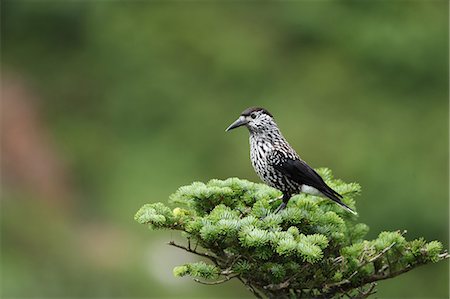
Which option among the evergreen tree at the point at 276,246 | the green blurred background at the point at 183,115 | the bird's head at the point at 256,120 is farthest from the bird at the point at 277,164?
the green blurred background at the point at 183,115

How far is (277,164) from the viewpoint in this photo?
4.12m

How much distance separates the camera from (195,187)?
367 cm

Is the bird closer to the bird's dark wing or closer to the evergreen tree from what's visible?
the bird's dark wing

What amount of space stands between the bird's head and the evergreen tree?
458 millimetres

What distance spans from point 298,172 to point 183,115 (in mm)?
5812

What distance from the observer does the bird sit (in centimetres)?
Answer: 396

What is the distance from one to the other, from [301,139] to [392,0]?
2494 millimetres

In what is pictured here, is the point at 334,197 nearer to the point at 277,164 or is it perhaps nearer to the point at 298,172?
the point at 298,172

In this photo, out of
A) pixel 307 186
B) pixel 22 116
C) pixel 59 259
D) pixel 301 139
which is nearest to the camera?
pixel 307 186

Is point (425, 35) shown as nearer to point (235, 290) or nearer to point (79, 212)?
point (235, 290)

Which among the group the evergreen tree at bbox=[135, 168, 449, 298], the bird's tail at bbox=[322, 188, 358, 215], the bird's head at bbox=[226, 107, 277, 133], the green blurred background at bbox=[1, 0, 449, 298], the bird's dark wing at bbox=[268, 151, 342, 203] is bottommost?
the evergreen tree at bbox=[135, 168, 449, 298]

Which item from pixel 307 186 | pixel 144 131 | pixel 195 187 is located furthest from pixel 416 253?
pixel 144 131

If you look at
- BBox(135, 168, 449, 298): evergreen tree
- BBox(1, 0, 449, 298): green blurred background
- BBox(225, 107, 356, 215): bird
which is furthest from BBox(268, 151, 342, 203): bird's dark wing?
BBox(1, 0, 449, 298): green blurred background

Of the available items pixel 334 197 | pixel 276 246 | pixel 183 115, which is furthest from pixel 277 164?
pixel 183 115
